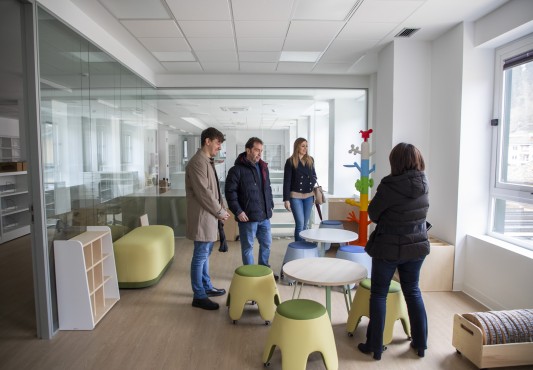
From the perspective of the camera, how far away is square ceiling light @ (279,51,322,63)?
5023 mm

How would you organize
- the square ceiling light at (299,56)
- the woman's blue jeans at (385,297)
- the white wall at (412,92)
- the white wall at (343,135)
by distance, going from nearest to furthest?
the woman's blue jeans at (385,297) → the white wall at (412,92) → the square ceiling light at (299,56) → the white wall at (343,135)

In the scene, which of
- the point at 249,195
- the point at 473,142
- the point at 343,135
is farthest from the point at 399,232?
the point at 343,135

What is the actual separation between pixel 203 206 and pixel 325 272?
125 cm

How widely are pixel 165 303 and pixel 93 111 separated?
203 cm

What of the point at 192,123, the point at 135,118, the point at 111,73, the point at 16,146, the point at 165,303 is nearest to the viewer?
the point at 165,303

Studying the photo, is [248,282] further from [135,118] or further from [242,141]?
[242,141]

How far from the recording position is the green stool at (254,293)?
3.13m

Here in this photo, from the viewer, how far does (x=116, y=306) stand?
11.8 ft

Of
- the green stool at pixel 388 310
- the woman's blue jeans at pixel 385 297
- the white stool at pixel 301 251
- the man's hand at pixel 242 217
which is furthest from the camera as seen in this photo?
the white stool at pixel 301 251

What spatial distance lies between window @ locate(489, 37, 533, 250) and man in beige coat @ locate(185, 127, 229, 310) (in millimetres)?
2646

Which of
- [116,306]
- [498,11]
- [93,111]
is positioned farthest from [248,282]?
[498,11]

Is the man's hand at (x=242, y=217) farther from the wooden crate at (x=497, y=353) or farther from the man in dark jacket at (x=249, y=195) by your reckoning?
the wooden crate at (x=497, y=353)

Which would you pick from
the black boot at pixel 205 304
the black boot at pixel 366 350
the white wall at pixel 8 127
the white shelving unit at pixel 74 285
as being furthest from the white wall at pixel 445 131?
the white wall at pixel 8 127

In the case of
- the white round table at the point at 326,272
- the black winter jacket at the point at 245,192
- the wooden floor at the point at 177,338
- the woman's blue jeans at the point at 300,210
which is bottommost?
the wooden floor at the point at 177,338
